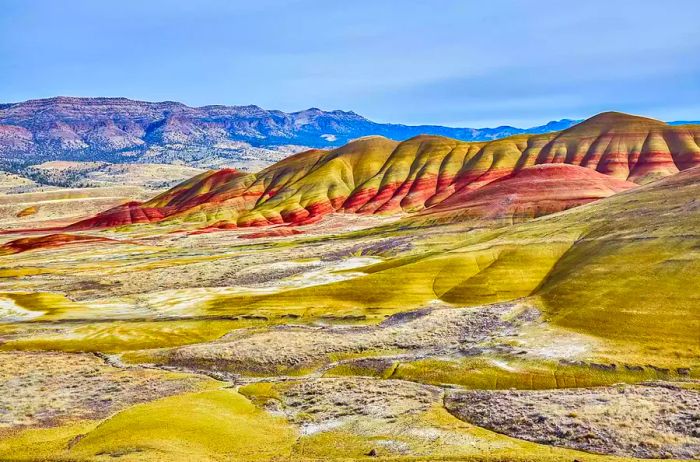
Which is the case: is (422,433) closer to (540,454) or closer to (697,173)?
(540,454)

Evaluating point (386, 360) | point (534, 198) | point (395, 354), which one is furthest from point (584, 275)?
point (534, 198)

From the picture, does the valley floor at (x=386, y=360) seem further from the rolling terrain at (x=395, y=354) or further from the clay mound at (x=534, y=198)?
the clay mound at (x=534, y=198)

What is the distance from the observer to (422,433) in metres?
43.7

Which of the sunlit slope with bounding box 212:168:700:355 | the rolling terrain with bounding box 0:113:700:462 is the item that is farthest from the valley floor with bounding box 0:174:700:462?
the sunlit slope with bounding box 212:168:700:355

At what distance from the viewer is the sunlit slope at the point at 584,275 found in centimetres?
6969

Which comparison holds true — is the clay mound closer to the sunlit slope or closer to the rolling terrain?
the sunlit slope

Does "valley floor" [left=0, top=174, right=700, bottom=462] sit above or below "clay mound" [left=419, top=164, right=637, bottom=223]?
below

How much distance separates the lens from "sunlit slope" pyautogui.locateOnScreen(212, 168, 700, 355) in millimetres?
69688

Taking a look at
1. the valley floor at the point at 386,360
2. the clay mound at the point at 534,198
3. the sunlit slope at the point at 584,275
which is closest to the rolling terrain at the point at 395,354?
the valley floor at the point at 386,360

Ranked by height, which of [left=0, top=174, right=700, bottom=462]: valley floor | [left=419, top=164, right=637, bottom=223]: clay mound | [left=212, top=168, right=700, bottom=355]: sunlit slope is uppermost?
[left=419, top=164, right=637, bottom=223]: clay mound

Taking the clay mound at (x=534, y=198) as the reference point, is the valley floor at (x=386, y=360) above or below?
below

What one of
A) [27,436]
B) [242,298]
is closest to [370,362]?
[27,436]

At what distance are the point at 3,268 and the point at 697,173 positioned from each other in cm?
19188

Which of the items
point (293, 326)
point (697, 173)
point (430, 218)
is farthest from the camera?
point (430, 218)
